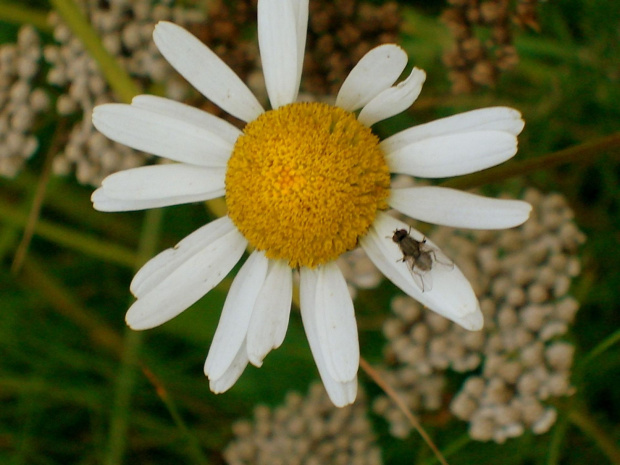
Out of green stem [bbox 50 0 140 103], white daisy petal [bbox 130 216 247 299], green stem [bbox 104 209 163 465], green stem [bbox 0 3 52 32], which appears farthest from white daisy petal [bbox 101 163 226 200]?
green stem [bbox 0 3 52 32]

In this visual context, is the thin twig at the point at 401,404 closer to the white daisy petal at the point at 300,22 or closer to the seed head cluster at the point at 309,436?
the seed head cluster at the point at 309,436

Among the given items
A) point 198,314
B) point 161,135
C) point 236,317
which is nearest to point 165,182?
point 161,135

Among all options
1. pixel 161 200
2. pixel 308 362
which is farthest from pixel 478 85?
pixel 308 362

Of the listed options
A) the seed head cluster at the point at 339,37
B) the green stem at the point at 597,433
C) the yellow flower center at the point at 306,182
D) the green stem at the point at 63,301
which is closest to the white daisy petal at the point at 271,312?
the yellow flower center at the point at 306,182

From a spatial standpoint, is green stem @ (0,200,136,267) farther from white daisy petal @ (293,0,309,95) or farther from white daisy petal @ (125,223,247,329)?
white daisy petal @ (293,0,309,95)

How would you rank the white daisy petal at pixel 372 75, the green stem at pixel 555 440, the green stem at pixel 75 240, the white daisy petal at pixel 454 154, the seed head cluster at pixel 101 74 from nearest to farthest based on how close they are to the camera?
the white daisy petal at pixel 454 154, the white daisy petal at pixel 372 75, the green stem at pixel 555 440, the seed head cluster at pixel 101 74, the green stem at pixel 75 240

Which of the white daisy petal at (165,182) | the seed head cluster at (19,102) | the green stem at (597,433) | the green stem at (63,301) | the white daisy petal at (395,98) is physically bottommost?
the green stem at (597,433)

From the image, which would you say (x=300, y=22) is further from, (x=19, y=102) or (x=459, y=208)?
(x=19, y=102)
